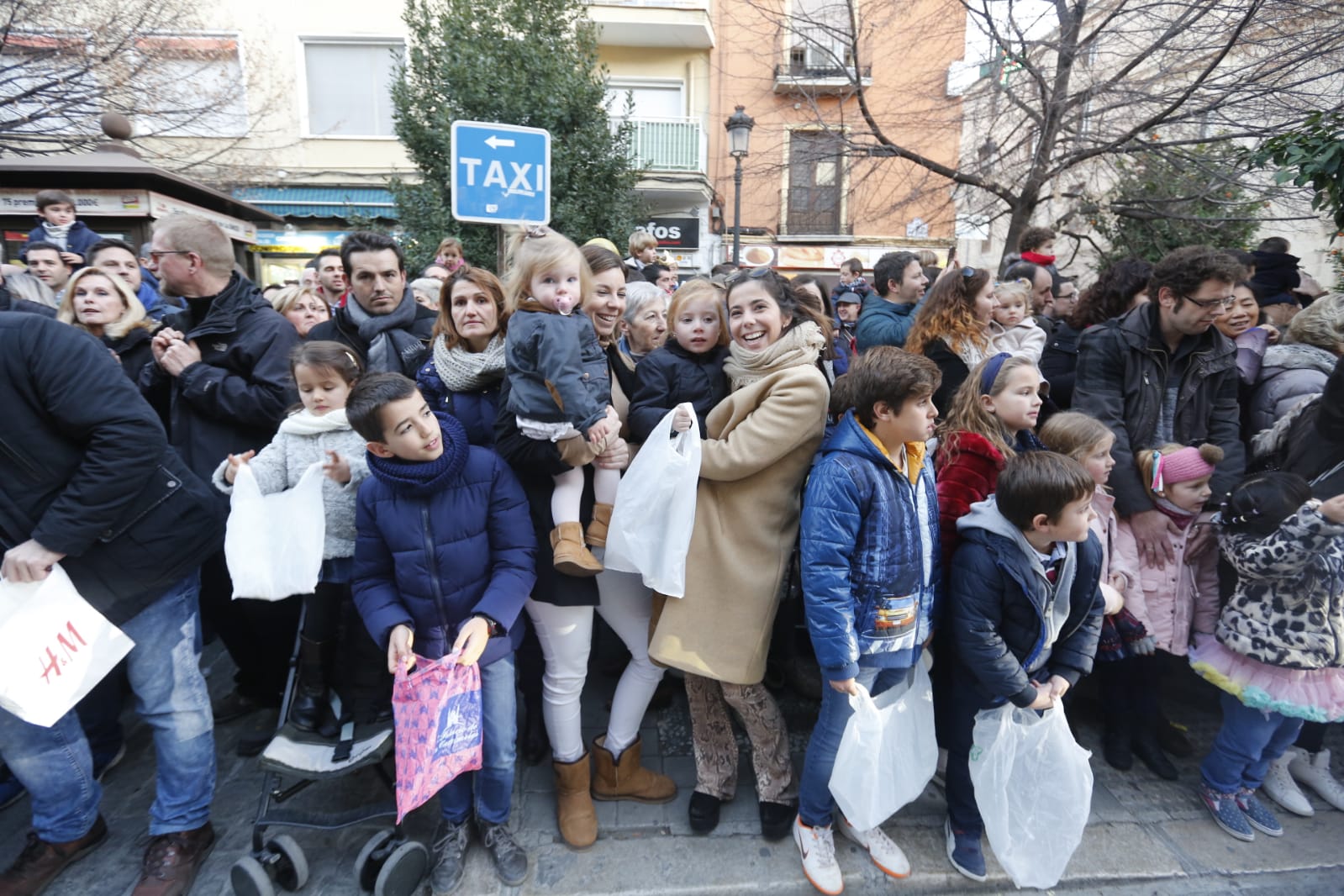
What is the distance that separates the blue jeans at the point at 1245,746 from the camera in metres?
2.70

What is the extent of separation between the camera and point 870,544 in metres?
2.26

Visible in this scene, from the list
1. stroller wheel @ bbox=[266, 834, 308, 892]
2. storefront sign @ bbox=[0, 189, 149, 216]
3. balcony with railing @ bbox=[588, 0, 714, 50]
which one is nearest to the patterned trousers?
stroller wheel @ bbox=[266, 834, 308, 892]

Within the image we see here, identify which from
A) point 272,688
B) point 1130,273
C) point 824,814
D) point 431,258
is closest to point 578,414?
point 824,814

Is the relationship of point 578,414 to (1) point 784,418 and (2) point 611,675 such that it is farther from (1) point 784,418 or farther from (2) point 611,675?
(2) point 611,675

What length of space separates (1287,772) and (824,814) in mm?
2202

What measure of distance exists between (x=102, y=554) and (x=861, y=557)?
2.51 meters

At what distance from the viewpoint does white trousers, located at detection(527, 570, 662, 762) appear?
101 inches

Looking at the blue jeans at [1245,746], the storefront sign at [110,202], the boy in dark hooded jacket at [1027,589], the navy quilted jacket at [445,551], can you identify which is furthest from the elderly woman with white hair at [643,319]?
the storefront sign at [110,202]

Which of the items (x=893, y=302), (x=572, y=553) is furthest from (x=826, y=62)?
(x=572, y=553)

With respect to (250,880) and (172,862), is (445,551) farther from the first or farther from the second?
(172,862)

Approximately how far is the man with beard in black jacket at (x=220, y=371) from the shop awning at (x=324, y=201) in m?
12.0

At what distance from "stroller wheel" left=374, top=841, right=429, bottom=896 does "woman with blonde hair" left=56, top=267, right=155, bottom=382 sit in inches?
89.7

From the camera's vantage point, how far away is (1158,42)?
246 inches

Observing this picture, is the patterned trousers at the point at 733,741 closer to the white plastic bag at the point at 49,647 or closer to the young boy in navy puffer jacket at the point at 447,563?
the young boy in navy puffer jacket at the point at 447,563
